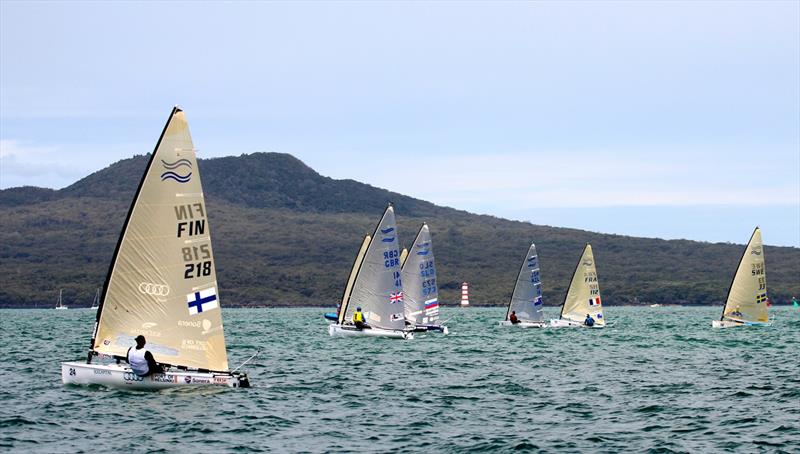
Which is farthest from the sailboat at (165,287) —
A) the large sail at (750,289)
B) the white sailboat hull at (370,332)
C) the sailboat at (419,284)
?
the large sail at (750,289)

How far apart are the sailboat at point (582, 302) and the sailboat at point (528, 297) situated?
1.72m

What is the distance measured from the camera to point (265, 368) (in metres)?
44.3

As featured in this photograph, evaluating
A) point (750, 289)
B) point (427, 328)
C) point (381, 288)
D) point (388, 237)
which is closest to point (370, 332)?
point (381, 288)

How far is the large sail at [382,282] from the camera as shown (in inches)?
2414

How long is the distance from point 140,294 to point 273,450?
8097 mm

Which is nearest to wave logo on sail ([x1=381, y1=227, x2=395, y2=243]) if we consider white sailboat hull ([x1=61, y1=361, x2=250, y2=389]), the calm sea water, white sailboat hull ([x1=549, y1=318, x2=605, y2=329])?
the calm sea water

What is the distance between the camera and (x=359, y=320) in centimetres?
6169

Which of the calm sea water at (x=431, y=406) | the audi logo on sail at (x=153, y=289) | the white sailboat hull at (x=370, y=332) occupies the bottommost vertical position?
the calm sea water at (x=431, y=406)

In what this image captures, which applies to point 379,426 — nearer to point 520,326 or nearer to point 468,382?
point 468,382

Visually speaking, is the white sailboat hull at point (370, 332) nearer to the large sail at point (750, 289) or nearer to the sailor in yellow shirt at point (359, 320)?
the sailor in yellow shirt at point (359, 320)

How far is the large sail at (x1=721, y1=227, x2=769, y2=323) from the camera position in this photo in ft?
250

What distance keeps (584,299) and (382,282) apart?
2717 centimetres

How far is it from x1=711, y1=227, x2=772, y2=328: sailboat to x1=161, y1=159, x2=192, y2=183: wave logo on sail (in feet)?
171

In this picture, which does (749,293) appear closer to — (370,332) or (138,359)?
(370,332)
